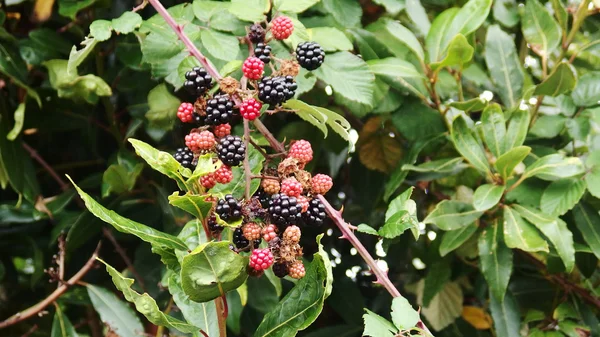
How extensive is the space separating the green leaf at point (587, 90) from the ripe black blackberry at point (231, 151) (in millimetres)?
875

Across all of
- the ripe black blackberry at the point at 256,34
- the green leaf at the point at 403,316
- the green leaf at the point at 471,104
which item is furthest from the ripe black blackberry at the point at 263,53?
the green leaf at the point at 471,104

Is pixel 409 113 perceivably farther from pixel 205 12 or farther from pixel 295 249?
pixel 295 249

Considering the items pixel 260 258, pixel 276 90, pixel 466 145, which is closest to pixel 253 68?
pixel 276 90

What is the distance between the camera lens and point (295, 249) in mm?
799

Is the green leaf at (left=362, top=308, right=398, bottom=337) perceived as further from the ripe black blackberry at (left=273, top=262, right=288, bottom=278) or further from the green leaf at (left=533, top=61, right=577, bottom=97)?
the green leaf at (left=533, top=61, right=577, bottom=97)

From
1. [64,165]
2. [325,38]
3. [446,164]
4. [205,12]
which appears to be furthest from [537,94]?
[64,165]

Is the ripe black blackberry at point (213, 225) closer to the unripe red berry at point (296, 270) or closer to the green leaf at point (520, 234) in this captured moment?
the unripe red berry at point (296, 270)

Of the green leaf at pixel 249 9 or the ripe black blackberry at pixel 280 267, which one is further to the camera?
the green leaf at pixel 249 9

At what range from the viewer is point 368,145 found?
1.48 meters

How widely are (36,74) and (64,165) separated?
22cm

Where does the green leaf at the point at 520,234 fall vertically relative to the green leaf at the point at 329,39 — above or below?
below

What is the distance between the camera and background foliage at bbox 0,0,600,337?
1.20 metres

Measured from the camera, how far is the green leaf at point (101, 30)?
1067 mm

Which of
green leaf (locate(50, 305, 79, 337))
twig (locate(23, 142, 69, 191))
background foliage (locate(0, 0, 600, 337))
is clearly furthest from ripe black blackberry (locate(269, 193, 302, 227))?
twig (locate(23, 142, 69, 191))
